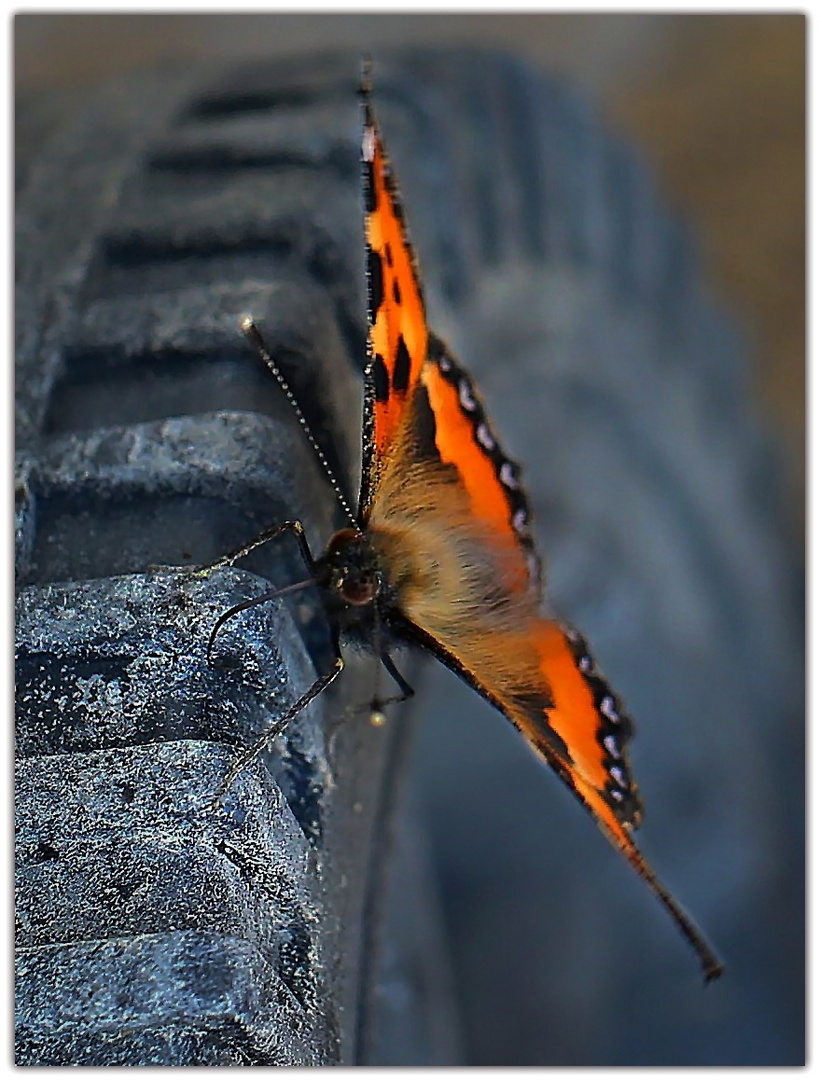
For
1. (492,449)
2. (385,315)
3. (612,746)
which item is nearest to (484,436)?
(492,449)

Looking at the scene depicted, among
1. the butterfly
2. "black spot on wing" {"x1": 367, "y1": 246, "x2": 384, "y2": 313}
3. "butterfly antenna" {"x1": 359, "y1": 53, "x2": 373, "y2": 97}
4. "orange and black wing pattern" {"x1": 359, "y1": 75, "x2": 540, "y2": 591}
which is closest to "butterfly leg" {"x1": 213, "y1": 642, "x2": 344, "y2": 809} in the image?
the butterfly

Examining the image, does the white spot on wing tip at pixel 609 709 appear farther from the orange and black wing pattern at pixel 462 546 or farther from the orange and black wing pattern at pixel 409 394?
the orange and black wing pattern at pixel 409 394

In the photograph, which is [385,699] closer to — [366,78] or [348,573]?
[348,573]

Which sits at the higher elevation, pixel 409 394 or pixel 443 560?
pixel 409 394

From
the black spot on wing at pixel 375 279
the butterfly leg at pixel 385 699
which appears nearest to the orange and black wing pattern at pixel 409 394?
the black spot on wing at pixel 375 279

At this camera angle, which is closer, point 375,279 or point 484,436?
point 375,279

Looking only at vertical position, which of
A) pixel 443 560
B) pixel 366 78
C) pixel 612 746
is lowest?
pixel 612 746

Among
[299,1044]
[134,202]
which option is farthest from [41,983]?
[134,202]
